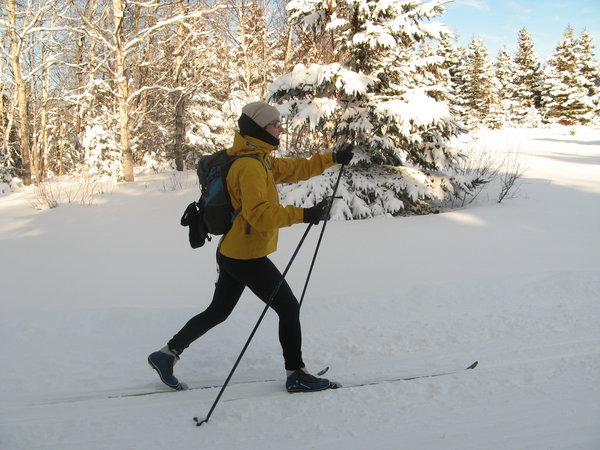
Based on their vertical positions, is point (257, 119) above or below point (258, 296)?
above

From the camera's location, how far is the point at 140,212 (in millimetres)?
8734

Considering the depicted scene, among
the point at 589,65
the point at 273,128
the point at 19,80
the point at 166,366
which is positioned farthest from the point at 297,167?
the point at 589,65

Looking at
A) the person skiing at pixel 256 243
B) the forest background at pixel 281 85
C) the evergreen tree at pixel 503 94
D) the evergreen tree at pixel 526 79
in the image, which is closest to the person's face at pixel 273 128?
the person skiing at pixel 256 243

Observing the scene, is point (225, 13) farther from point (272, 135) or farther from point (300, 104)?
point (272, 135)

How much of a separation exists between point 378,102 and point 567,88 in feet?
118

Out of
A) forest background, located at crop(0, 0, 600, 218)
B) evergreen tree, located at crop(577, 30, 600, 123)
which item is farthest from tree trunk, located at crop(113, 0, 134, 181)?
evergreen tree, located at crop(577, 30, 600, 123)

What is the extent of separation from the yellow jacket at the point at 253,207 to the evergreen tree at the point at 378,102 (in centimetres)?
471

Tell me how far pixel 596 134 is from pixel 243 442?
104 feet

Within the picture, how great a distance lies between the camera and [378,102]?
7609mm

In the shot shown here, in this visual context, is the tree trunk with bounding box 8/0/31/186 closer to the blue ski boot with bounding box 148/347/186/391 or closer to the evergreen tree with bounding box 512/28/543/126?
the blue ski boot with bounding box 148/347/186/391

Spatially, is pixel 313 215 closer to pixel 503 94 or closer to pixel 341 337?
pixel 341 337

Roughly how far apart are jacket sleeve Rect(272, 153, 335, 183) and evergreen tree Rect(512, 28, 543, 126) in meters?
46.9

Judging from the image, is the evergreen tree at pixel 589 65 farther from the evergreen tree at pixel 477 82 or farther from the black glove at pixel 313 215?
the black glove at pixel 313 215

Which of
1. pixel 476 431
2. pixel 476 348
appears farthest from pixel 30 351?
pixel 476 348
